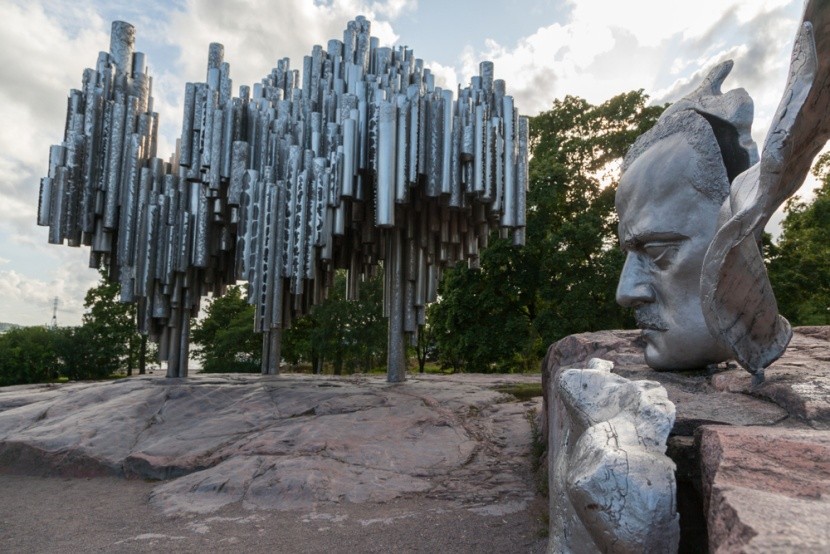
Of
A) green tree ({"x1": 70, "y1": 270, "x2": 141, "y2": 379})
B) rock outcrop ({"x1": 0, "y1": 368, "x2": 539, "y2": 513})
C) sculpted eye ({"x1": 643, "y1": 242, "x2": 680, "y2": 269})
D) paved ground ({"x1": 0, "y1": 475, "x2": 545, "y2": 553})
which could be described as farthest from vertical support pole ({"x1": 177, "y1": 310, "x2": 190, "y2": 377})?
sculpted eye ({"x1": 643, "y1": 242, "x2": 680, "y2": 269})

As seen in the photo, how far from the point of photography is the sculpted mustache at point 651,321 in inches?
126

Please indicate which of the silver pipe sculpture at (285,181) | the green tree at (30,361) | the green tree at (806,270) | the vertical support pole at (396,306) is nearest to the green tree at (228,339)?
the green tree at (30,361)

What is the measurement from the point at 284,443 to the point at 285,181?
169 inches

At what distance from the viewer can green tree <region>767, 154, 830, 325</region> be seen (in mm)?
15320

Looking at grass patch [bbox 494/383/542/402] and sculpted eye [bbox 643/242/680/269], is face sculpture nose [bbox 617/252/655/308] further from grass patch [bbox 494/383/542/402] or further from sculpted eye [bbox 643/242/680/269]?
grass patch [bbox 494/383/542/402]

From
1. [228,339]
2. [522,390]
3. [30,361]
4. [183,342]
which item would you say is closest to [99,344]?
[30,361]

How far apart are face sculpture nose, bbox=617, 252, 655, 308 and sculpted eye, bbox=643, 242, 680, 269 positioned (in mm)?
106

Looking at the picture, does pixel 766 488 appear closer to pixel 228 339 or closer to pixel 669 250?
pixel 669 250

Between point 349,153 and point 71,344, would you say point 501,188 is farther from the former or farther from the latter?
point 71,344

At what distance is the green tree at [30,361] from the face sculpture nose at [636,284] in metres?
17.5

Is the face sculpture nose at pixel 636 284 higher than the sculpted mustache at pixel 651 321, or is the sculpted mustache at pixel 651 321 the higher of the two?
the face sculpture nose at pixel 636 284

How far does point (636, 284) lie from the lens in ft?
10.8

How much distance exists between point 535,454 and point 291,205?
5.04 metres

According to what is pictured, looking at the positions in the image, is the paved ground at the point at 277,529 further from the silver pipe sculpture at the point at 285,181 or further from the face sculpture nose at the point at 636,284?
the silver pipe sculpture at the point at 285,181
